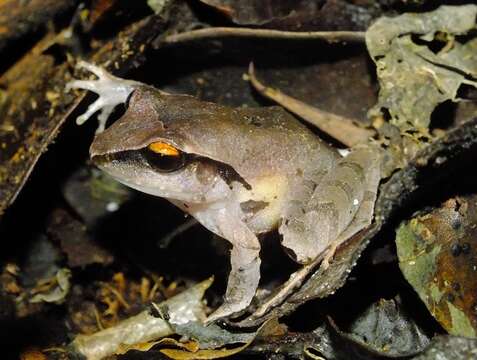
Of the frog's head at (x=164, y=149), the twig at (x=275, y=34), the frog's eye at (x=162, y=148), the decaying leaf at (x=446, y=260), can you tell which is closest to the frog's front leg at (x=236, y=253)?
the frog's head at (x=164, y=149)

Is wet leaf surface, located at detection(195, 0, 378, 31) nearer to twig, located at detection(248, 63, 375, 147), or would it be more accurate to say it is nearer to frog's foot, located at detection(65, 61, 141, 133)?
twig, located at detection(248, 63, 375, 147)

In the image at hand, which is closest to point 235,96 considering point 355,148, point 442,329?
point 355,148

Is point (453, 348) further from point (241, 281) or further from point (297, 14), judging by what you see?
point (297, 14)

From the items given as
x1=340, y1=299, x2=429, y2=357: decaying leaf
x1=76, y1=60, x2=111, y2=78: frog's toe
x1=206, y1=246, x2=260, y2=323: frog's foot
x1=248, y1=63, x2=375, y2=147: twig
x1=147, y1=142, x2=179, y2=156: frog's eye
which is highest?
x1=76, y1=60, x2=111, y2=78: frog's toe

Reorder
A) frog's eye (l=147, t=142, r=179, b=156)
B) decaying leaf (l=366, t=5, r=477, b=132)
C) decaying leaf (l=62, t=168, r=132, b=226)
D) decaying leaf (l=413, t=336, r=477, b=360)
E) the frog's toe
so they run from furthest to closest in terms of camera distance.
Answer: decaying leaf (l=62, t=168, r=132, b=226), the frog's toe, decaying leaf (l=366, t=5, r=477, b=132), frog's eye (l=147, t=142, r=179, b=156), decaying leaf (l=413, t=336, r=477, b=360)

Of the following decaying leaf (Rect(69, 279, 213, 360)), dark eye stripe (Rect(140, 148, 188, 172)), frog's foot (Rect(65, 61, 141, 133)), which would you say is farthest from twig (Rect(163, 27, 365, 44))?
decaying leaf (Rect(69, 279, 213, 360))

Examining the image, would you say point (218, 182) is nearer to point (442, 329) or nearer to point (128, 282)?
point (128, 282)

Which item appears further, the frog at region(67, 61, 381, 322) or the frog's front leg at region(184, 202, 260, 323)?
the frog's front leg at region(184, 202, 260, 323)
